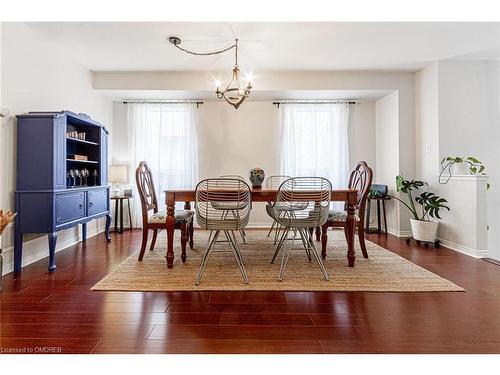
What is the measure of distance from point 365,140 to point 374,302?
3.85 metres

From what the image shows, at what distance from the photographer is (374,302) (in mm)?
2074

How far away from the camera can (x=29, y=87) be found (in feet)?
10.1

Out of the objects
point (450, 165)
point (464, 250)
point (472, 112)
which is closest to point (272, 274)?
point (464, 250)

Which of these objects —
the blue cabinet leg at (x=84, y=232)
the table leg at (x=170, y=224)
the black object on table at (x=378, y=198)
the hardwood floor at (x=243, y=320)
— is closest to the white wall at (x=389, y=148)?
the black object on table at (x=378, y=198)

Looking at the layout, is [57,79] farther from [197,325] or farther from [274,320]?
[274,320]

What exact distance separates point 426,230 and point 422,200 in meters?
0.42

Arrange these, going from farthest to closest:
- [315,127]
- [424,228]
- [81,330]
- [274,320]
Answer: [315,127]
[424,228]
[274,320]
[81,330]

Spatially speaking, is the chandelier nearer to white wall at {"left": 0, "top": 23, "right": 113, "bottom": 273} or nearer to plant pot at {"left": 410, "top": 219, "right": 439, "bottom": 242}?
white wall at {"left": 0, "top": 23, "right": 113, "bottom": 273}

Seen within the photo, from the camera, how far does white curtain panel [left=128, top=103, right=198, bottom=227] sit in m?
5.06

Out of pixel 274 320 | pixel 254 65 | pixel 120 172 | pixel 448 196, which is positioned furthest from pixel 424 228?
pixel 120 172

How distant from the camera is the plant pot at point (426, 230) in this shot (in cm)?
379

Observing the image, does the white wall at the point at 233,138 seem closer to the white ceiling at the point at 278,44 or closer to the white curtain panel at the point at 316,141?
the white curtain panel at the point at 316,141

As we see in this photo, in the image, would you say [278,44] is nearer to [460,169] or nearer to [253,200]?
[253,200]

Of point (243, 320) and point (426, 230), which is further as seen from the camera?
point (426, 230)
